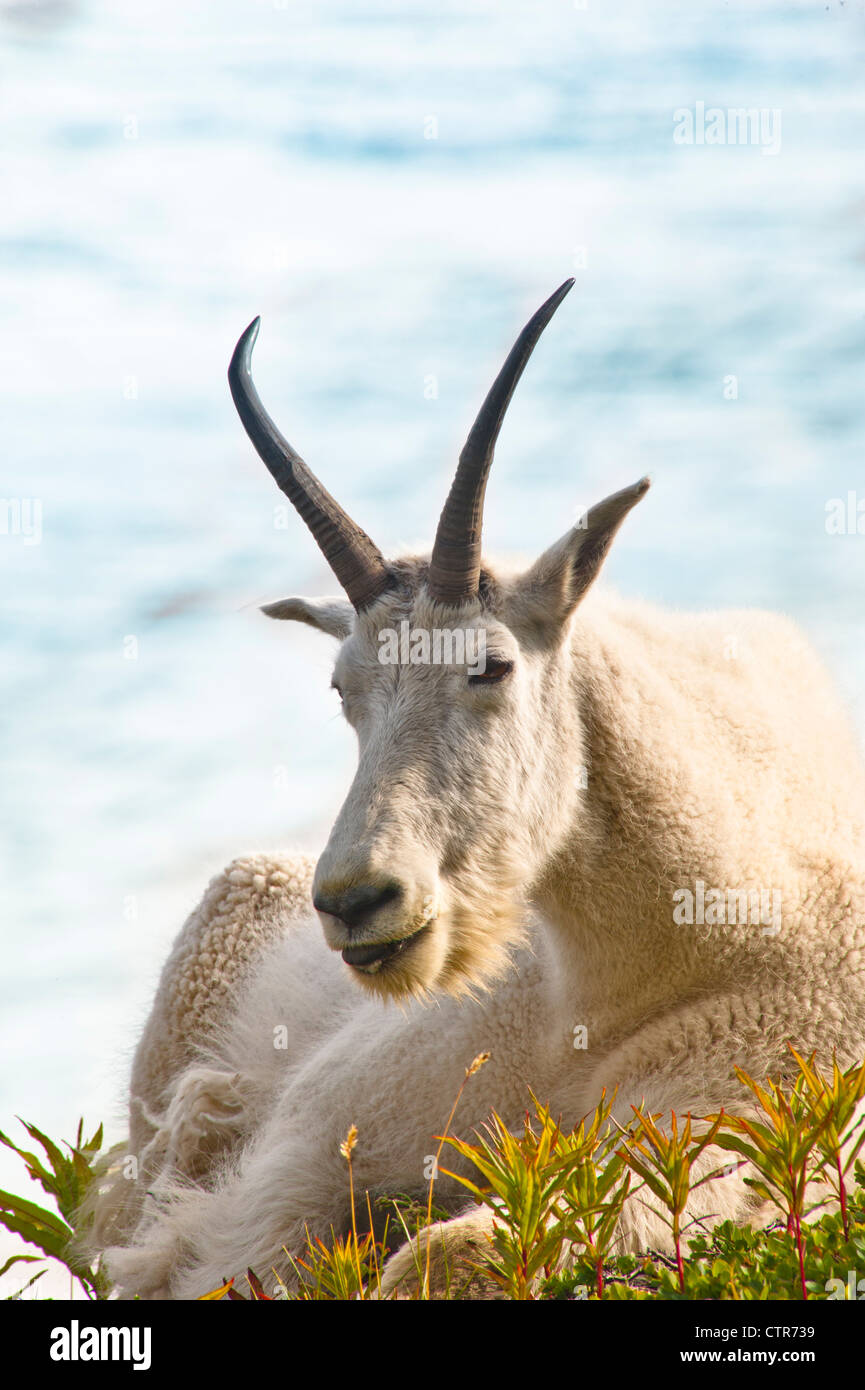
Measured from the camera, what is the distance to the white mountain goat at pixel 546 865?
13.5 ft

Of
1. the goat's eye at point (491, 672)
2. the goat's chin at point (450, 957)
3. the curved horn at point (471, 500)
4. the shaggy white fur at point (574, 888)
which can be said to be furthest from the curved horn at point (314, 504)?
the goat's chin at point (450, 957)

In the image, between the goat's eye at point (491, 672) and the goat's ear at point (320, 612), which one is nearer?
the goat's eye at point (491, 672)

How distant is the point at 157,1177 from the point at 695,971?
308 cm

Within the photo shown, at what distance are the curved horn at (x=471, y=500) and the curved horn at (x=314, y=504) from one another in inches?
11.9

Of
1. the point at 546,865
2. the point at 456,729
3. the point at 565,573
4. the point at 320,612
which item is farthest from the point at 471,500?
the point at 546,865

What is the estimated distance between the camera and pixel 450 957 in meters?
4.28

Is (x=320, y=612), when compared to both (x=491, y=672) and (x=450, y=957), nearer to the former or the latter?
(x=491, y=672)

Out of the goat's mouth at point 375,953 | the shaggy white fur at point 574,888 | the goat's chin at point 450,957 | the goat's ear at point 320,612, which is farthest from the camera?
the goat's ear at point 320,612

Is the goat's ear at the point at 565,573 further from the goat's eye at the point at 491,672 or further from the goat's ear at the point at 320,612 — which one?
the goat's ear at the point at 320,612

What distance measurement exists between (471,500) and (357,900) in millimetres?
1442

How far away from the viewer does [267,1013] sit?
630 centimetres

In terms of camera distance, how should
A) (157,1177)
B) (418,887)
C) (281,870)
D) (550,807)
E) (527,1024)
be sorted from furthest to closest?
(281,870), (157,1177), (527,1024), (550,807), (418,887)

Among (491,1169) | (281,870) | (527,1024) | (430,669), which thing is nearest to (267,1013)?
(281,870)
